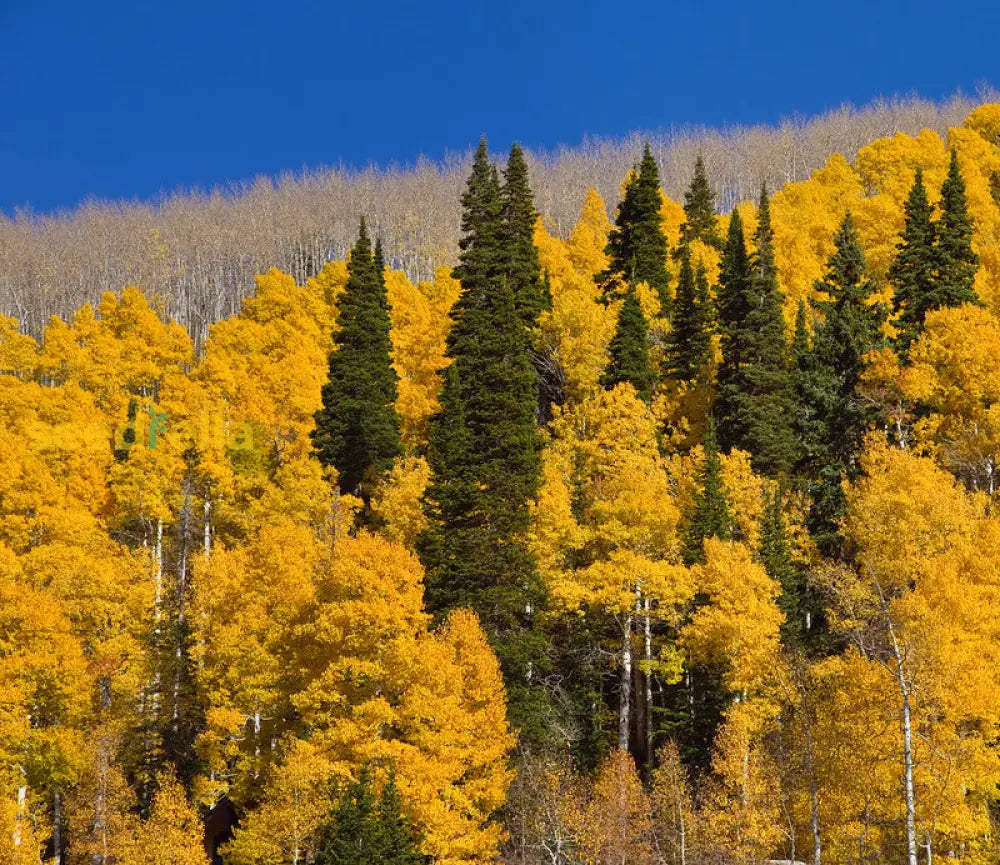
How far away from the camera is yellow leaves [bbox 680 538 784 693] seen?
42.4m

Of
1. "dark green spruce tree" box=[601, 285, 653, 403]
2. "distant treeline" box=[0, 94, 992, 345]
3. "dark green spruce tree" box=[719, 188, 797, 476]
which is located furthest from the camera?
"distant treeline" box=[0, 94, 992, 345]

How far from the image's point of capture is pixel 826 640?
147ft

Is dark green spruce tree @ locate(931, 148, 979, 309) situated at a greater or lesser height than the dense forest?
greater

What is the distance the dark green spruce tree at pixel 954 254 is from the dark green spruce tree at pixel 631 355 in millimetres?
13673

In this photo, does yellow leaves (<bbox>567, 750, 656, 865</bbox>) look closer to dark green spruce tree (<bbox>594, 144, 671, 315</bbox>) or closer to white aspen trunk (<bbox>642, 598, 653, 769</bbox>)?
white aspen trunk (<bbox>642, 598, 653, 769</bbox>)

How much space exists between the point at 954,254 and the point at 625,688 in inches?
1165

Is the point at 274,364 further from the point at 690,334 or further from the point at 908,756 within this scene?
the point at 908,756

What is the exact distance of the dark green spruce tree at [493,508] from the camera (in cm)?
4478

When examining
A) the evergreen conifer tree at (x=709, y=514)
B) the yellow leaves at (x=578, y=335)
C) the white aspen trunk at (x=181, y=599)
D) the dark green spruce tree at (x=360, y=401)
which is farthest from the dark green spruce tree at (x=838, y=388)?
the white aspen trunk at (x=181, y=599)

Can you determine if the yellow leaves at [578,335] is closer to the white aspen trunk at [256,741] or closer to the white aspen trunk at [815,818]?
the white aspen trunk at [256,741]

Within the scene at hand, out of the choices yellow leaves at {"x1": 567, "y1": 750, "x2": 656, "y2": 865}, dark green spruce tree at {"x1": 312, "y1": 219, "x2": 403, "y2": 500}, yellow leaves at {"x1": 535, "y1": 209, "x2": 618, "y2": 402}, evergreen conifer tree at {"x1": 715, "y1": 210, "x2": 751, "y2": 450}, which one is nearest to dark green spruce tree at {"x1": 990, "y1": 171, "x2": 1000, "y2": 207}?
evergreen conifer tree at {"x1": 715, "y1": 210, "x2": 751, "y2": 450}

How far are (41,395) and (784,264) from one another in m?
45.0

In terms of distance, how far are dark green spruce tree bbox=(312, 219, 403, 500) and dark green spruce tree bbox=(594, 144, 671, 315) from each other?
1409cm

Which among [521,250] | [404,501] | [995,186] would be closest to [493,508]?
[404,501]
